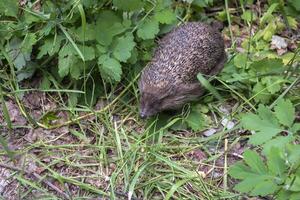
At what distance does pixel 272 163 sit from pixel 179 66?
1.39 meters

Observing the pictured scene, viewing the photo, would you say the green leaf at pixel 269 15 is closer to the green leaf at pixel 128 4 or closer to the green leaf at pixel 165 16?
the green leaf at pixel 165 16

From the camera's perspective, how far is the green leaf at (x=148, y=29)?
421 centimetres

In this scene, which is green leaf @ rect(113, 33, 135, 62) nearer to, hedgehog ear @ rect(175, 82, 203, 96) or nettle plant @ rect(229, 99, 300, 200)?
hedgehog ear @ rect(175, 82, 203, 96)

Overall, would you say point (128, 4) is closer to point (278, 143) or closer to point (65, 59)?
point (65, 59)

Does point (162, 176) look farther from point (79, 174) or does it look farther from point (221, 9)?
point (221, 9)

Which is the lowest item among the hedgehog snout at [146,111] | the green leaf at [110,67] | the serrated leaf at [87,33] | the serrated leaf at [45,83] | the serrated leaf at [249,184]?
the hedgehog snout at [146,111]

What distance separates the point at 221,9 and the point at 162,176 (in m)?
1.75

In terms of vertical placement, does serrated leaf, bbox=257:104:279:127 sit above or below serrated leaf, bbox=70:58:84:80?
above

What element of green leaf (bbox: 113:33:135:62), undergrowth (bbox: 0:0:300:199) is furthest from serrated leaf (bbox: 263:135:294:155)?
green leaf (bbox: 113:33:135:62)

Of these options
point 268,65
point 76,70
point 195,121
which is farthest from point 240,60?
point 76,70

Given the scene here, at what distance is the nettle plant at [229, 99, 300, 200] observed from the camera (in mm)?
3080

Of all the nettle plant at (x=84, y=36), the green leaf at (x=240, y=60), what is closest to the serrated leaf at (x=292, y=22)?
the green leaf at (x=240, y=60)

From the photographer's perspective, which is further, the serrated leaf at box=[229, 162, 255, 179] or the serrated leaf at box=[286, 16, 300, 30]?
the serrated leaf at box=[286, 16, 300, 30]

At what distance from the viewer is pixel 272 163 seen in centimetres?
307
